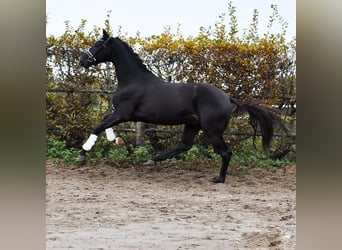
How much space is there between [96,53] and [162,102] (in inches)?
29.4

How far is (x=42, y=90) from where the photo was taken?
717 mm

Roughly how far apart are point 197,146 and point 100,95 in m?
1.18

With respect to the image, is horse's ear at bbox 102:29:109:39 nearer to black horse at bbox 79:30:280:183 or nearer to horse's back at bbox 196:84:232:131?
black horse at bbox 79:30:280:183

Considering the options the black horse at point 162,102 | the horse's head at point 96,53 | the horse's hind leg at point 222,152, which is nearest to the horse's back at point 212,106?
the black horse at point 162,102

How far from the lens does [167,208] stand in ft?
11.9

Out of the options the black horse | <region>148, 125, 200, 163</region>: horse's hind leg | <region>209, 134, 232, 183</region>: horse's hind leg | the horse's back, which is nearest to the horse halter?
the black horse

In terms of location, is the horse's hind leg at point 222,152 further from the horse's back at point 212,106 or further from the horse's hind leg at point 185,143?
the horse's hind leg at point 185,143

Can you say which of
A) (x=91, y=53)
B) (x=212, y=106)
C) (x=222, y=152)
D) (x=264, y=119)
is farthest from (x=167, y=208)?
(x=91, y=53)

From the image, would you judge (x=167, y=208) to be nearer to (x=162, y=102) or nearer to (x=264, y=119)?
(x=162, y=102)

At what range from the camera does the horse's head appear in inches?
173

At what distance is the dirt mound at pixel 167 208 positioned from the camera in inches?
105
